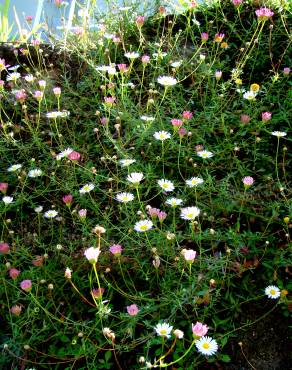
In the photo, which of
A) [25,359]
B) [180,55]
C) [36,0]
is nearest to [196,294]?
[25,359]

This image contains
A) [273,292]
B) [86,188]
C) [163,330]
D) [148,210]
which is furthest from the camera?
[86,188]

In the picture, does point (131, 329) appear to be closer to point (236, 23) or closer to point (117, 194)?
point (117, 194)

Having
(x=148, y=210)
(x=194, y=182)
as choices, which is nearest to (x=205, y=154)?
(x=194, y=182)

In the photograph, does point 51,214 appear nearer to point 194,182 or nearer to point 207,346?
point 194,182

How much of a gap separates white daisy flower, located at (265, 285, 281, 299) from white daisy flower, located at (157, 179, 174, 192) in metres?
0.57

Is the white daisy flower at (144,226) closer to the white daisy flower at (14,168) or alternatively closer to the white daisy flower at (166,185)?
the white daisy flower at (166,185)

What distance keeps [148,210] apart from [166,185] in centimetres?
15

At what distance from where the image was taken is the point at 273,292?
5.80 feet

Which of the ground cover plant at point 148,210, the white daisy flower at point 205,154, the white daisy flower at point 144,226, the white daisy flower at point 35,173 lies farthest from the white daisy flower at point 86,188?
the white daisy flower at point 205,154

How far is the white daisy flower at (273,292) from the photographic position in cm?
175

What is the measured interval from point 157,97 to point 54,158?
0.67 meters

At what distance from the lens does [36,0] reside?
4.77m

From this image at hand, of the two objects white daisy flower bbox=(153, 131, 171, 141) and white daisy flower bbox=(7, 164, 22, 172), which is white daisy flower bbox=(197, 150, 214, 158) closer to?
white daisy flower bbox=(153, 131, 171, 141)

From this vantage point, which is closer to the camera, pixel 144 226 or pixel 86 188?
pixel 144 226
